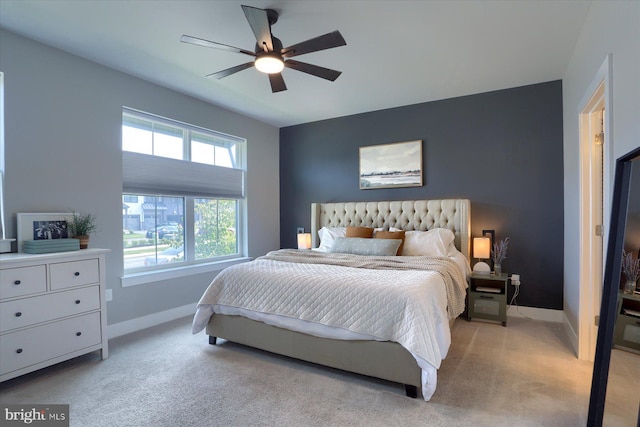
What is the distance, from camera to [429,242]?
3.71 m

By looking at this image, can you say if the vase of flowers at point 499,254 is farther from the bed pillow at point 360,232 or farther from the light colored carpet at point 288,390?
the bed pillow at point 360,232

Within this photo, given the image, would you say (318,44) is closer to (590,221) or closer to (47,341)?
(590,221)

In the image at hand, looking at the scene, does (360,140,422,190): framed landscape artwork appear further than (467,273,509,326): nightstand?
Yes

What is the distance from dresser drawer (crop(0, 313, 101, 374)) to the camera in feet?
7.22

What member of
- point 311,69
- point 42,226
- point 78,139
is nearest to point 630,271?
point 311,69

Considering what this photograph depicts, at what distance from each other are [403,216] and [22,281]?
12.6ft

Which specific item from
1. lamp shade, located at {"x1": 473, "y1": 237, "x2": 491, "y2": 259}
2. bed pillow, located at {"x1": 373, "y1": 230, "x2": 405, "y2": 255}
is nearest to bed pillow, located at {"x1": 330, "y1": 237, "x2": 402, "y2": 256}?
bed pillow, located at {"x1": 373, "y1": 230, "x2": 405, "y2": 255}

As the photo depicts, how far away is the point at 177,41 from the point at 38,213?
1.86m

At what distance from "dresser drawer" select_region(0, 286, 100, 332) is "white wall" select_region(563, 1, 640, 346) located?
12.1 ft

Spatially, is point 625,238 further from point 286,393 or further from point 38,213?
point 38,213

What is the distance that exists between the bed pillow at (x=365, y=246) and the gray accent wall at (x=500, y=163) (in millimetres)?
1050

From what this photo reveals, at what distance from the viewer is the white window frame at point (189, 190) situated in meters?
3.48

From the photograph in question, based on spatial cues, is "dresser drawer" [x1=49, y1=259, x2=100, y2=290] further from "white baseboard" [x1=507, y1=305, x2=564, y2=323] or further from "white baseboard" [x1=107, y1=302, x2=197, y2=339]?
"white baseboard" [x1=507, y1=305, x2=564, y2=323]

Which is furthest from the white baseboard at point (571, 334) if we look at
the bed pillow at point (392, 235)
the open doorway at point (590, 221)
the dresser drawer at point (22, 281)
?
the dresser drawer at point (22, 281)
